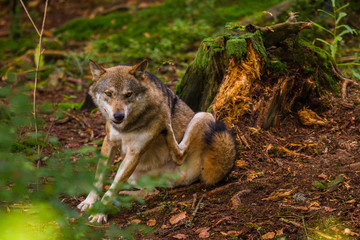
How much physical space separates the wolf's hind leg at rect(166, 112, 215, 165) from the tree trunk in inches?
10.7

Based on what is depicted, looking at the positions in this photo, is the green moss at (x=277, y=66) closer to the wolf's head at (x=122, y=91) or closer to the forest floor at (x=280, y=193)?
the forest floor at (x=280, y=193)

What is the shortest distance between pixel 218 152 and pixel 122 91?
1.56 m

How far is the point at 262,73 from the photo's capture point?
19.1 feet

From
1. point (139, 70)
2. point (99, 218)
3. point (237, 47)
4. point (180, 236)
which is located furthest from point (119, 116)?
point (237, 47)

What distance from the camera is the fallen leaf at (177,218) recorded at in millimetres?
4340

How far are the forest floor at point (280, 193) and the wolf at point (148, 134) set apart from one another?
291 millimetres

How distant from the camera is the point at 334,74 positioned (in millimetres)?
6535

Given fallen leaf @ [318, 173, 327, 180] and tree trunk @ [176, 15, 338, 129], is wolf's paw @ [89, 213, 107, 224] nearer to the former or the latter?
tree trunk @ [176, 15, 338, 129]

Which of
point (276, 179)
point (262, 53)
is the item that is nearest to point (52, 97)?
point (262, 53)

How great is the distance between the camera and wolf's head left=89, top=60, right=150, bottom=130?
15.8 feet

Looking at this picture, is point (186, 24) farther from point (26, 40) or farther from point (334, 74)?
point (334, 74)

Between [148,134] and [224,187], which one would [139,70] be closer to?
[148,134]

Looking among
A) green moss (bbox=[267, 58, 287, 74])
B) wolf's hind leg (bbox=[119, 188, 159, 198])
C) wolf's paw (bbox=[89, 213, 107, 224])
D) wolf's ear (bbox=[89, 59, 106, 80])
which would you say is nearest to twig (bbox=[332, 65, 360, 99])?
green moss (bbox=[267, 58, 287, 74])

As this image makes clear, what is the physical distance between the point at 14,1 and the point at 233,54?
10621mm
